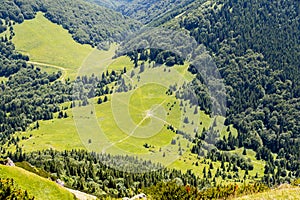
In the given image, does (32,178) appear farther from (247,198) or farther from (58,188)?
(247,198)

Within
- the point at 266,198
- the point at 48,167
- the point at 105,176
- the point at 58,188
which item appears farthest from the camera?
the point at 105,176

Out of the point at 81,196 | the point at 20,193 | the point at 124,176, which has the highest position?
the point at 20,193

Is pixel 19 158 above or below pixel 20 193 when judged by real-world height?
below

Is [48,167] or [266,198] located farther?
[48,167]

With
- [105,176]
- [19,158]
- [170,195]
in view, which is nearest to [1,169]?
[170,195]

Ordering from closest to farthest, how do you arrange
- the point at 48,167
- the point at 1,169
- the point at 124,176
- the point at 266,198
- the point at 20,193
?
1. the point at 266,198
2. the point at 20,193
3. the point at 1,169
4. the point at 48,167
5. the point at 124,176

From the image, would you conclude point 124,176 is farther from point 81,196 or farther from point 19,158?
point 81,196

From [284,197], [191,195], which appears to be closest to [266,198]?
[284,197]
